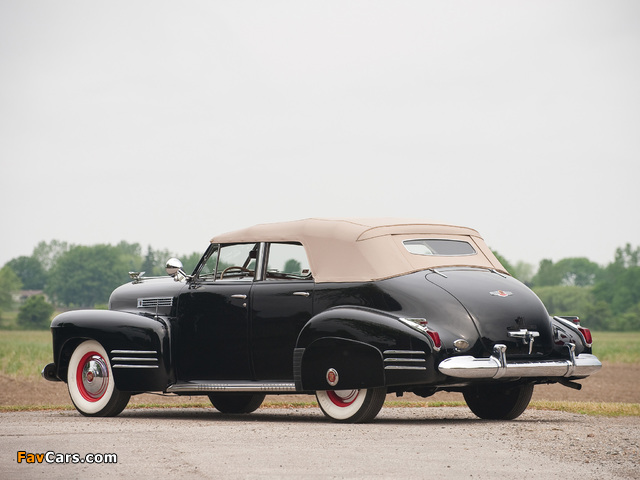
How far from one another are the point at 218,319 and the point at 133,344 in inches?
42.0

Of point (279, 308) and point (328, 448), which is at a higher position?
point (279, 308)

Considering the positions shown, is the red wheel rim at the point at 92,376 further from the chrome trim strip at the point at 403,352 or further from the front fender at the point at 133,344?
the chrome trim strip at the point at 403,352

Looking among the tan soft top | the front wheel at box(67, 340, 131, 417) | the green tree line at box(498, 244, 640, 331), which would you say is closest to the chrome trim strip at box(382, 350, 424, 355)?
the tan soft top

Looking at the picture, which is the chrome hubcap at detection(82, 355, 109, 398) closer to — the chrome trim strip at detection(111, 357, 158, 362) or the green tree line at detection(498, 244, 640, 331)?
the chrome trim strip at detection(111, 357, 158, 362)

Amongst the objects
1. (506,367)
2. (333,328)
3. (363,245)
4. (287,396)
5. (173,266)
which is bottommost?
(287,396)

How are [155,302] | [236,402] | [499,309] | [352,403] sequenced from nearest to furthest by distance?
[499,309], [352,403], [155,302], [236,402]

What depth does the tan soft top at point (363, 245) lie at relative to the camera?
11.1 metres

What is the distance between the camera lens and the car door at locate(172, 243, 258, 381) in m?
11.9

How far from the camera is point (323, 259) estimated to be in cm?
1148

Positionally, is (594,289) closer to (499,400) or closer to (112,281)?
(112,281)

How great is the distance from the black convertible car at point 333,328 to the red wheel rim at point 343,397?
1cm

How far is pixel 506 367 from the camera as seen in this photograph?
34.4 ft

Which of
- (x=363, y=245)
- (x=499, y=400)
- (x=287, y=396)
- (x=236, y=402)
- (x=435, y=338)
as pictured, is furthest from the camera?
(x=287, y=396)

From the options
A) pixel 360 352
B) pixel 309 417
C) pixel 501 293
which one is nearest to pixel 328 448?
pixel 360 352
